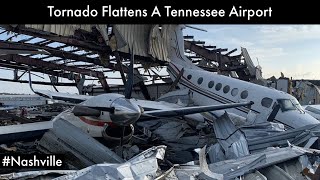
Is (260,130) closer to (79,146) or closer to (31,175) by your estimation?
(79,146)

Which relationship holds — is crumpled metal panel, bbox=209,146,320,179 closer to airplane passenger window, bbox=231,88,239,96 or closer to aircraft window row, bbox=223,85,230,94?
airplane passenger window, bbox=231,88,239,96

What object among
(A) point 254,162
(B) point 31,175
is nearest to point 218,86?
(A) point 254,162

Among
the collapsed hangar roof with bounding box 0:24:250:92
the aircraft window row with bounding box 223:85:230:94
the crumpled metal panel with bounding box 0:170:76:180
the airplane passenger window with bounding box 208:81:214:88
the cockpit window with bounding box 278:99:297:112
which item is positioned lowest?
the crumpled metal panel with bounding box 0:170:76:180

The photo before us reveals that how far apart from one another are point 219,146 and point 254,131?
5.47ft

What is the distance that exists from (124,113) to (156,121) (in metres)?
5.71

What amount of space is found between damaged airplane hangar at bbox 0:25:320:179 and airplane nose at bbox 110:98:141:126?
2cm

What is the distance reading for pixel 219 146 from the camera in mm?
8008

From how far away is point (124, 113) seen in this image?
7.72 meters

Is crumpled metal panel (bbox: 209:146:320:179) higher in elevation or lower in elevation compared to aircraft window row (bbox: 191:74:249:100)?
lower

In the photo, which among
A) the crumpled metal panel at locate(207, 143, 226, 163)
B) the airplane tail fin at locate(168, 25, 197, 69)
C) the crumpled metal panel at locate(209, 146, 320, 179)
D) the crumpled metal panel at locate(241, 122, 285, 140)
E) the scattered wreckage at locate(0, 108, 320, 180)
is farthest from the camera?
the airplane tail fin at locate(168, 25, 197, 69)

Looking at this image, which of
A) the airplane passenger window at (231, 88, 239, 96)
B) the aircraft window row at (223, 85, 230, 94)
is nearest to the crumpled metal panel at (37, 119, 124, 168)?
the airplane passenger window at (231, 88, 239, 96)

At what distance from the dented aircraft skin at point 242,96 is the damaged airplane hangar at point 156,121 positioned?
4 cm

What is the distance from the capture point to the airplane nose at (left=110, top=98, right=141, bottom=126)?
7727mm

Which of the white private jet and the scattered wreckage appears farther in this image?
the white private jet
